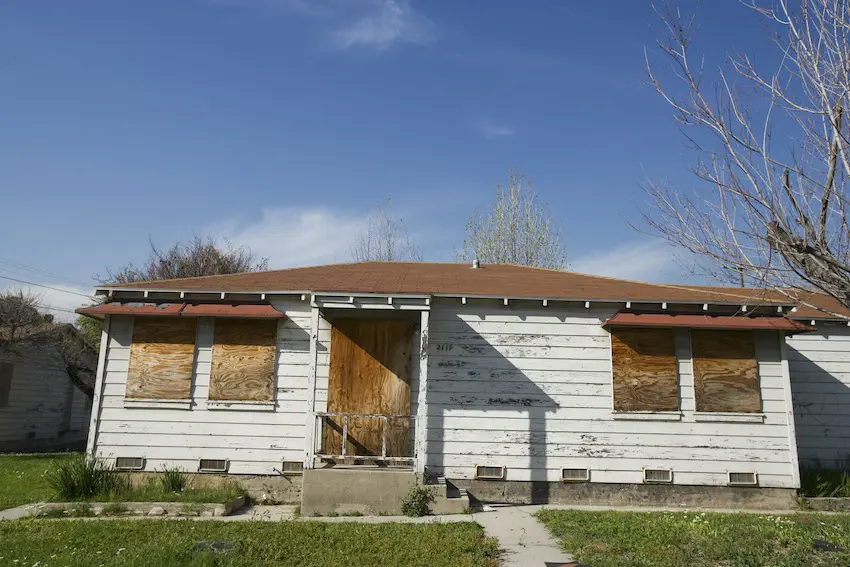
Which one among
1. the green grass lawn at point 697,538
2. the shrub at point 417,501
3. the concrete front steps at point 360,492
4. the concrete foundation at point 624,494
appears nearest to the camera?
the green grass lawn at point 697,538

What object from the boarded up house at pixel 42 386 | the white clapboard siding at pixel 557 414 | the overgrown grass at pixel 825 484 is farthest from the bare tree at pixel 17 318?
the overgrown grass at pixel 825 484

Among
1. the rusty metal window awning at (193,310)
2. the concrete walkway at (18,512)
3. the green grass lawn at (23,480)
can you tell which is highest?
the rusty metal window awning at (193,310)

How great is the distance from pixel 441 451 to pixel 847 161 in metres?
7.79

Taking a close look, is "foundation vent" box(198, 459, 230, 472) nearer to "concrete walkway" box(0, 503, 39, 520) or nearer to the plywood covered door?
the plywood covered door

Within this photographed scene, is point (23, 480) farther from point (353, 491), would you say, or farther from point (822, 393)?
point (822, 393)

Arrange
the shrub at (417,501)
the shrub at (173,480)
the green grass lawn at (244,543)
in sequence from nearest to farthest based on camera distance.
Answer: the green grass lawn at (244,543)
the shrub at (417,501)
the shrub at (173,480)

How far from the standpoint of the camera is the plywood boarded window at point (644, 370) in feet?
37.6

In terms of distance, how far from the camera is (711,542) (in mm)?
7832

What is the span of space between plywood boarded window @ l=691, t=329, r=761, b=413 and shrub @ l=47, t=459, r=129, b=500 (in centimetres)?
1052

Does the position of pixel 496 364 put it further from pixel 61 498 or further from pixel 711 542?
pixel 61 498

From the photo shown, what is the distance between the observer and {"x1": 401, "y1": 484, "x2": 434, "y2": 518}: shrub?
32.8ft

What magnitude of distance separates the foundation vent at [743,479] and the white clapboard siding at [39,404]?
22.5 m

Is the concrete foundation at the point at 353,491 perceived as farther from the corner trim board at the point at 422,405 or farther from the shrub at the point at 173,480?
the shrub at the point at 173,480

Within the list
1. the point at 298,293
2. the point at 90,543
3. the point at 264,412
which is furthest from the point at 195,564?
the point at 298,293
